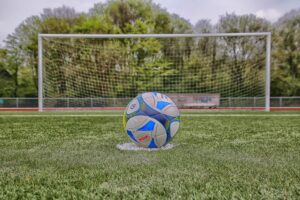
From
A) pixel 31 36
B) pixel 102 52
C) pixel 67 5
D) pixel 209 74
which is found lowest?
pixel 209 74

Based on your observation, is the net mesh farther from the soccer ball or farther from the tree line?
the soccer ball

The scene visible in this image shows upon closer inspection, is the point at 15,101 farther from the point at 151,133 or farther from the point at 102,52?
the point at 151,133

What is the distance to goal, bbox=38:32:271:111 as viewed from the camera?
17.9 m

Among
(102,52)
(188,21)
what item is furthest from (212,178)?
(188,21)

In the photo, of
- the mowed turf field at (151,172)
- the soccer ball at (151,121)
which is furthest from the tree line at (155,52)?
the mowed turf field at (151,172)

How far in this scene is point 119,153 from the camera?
3.54 metres

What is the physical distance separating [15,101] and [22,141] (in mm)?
16283

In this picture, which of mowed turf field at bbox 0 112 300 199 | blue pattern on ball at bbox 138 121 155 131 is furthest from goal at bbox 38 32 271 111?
blue pattern on ball at bbox 138 121 155 131

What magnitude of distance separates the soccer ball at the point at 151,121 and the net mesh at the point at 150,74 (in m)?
14.2

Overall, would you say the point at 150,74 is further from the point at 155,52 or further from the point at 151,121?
the point at 151,121

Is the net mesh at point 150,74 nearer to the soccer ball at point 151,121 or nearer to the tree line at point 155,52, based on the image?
the tree line at point 155,52

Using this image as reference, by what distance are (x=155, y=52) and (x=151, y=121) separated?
1619cm

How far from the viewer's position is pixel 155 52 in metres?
19.6

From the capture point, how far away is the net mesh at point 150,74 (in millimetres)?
17906
